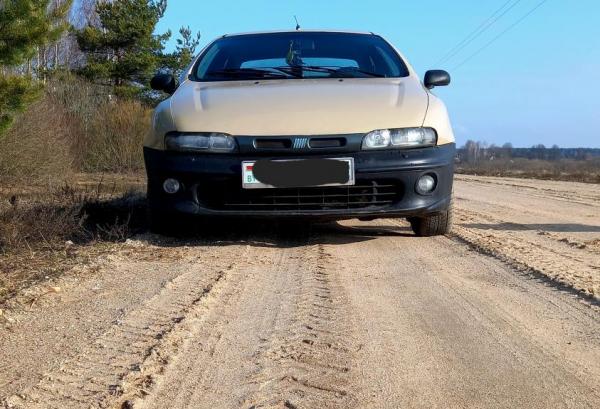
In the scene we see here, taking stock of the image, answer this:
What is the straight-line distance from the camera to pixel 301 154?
173 inches

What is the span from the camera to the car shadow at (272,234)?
16.2 ft

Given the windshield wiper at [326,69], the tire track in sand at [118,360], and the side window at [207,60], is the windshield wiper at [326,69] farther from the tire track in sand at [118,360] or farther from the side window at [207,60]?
the tire track in sand at [118,360]

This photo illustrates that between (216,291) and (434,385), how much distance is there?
4.90 feet

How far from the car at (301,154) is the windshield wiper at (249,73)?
1.74 feet

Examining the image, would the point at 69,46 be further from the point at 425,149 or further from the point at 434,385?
the point at 434,385

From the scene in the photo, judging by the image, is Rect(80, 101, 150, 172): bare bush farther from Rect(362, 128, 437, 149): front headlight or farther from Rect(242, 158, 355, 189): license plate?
Rect(362, 128, 437, 149): front headlight

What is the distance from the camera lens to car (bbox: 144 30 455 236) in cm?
440

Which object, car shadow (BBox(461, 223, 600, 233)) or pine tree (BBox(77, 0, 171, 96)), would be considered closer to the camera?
car shadow (BBox(461, 223, 600, 233))

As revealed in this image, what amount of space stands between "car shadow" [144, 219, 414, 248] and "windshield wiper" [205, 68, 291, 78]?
1.20 metres

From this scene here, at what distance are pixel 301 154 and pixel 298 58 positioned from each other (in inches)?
62.3

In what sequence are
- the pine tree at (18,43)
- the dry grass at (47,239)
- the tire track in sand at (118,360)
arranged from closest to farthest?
the tire track in sand at (118,360) → the dry grass at (47,239) → the pine tree at (18,43)

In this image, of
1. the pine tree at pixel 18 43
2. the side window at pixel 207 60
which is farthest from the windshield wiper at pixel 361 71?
the pine tree at pixel 18 43

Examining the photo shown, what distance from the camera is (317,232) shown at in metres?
5.59

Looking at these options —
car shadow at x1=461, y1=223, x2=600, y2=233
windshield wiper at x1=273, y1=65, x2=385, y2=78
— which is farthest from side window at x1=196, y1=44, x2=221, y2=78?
car shadow at x1=461, y1=223, x2=600, y2=233
